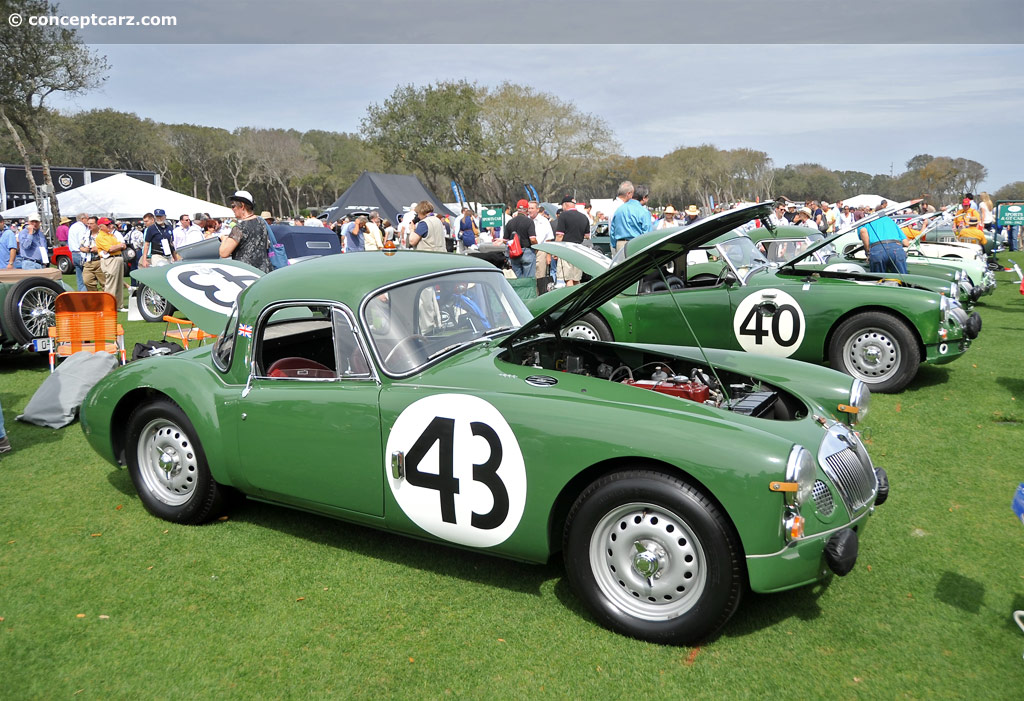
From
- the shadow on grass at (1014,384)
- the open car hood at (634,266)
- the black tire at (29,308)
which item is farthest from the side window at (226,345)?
the shadow on grass at (1014,384)

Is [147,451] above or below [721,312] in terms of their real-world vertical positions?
below

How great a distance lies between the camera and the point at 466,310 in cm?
433

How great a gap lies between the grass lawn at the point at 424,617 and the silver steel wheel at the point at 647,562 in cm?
19

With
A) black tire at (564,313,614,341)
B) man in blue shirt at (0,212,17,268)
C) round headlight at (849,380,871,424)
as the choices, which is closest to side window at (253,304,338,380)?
round headlight at (849,380,871,424)

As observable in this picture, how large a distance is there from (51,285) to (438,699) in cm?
902

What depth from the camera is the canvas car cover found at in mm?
6832

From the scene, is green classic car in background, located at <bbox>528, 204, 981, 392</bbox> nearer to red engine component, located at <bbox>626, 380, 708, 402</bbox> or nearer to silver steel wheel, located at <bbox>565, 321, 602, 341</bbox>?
silver steel wheel, located at <bbox>565, 321, 602, 341</bbox>

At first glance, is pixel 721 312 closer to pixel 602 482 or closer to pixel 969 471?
pixel 969 471

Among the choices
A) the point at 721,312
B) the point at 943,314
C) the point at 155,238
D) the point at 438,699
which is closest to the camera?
the point at 438,699

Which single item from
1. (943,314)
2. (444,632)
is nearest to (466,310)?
(444,632)

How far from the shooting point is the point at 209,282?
272 inches

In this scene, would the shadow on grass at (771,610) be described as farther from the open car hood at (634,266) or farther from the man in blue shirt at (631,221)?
the man in blue shirt at (631,221)

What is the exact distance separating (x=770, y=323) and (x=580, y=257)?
2291 millimetres

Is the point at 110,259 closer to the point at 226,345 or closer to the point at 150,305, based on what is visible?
the point at 150,305
